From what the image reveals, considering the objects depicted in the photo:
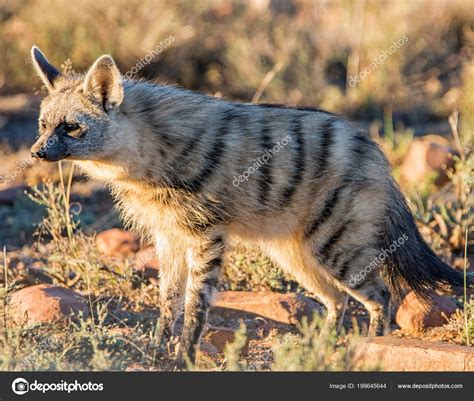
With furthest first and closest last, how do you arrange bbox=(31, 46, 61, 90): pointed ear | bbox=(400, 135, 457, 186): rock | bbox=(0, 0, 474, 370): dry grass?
bbox=(0, 0, 474, 370): dry grass, bbox=(400, 135, 457, 186): rock, bbox=(31, 46, 61, 90): pointed ear

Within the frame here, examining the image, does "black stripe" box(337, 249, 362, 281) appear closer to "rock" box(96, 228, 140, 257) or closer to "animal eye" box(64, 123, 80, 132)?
"animal eye" box(64, 123, 80, 132)

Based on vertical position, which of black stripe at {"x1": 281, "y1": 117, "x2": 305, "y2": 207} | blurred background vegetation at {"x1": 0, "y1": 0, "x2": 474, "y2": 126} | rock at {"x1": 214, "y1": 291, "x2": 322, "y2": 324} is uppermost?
blurred background vegetation at {"x1": 0, "y1": 0, "x2": 474, "y2": 126}

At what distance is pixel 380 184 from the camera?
538cm

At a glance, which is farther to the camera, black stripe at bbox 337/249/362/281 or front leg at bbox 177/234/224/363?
black stripe at bbox 337/249/362/281

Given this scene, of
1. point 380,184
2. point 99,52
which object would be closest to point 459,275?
point 380,184

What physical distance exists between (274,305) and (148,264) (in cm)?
111

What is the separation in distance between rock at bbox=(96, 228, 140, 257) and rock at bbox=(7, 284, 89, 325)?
3.98 ft

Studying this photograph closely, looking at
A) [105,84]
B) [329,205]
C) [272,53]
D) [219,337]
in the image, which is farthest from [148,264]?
[272,53]

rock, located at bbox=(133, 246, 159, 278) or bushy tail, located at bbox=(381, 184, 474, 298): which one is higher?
rock, located at bbox=(133, 246, 159, 278)

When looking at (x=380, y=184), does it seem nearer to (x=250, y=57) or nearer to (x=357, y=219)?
(x=357, y=219)

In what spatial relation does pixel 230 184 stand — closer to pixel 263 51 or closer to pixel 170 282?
pixel 170 282

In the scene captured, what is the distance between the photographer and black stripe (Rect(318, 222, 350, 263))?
529 centimetres

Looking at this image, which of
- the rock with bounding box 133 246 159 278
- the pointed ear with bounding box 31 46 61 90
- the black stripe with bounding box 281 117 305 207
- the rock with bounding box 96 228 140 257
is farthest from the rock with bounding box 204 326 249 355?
the pointed ear with bounding box 31 46 61 90

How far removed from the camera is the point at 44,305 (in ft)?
18.2
